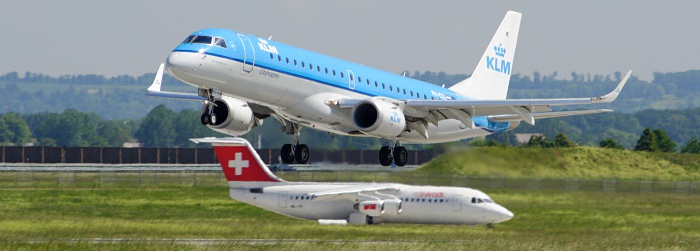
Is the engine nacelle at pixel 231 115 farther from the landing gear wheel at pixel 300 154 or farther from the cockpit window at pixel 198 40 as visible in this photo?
the cockpit window at pixel 198 40

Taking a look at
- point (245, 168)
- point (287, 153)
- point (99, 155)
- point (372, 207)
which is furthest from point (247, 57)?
point (99, 155)

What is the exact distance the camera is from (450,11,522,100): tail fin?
196ft

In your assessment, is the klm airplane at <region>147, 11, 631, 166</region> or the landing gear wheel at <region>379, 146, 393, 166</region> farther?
the landing gear wheel at <region>379, 146, 393, 166</region>

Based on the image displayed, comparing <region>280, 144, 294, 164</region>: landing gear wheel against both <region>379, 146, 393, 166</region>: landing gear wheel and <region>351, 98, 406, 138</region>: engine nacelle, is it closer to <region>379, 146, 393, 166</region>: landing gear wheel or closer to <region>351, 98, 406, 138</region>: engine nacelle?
<region>379, 146, 393, 166</region>: landing gear wheel

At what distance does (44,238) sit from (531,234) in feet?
81.2

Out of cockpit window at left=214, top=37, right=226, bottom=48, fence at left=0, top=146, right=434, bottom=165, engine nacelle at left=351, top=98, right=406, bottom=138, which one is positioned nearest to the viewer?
cockpit window at left=214, top=37, right=226, bottom=48

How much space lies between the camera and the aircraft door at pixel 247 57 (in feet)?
139

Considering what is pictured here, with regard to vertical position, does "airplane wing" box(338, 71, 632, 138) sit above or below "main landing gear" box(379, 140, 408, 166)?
above

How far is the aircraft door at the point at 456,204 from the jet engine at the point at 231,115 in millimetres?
25677

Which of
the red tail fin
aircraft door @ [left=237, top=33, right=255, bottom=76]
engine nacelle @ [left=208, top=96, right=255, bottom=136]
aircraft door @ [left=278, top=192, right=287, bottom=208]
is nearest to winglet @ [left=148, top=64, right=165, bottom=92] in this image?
engine nacelle @ [left=208, top=96, right=255, bottom=136]

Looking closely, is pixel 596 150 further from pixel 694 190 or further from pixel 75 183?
pixel 75 183

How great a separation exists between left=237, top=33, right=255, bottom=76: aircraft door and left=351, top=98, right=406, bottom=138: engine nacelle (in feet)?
16.1

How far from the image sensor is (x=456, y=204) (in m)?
70.4

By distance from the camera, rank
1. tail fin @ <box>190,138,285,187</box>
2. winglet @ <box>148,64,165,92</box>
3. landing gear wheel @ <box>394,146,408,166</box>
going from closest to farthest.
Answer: landing gear wheel @ <box>394,146,408,166</box> → winglet @ <box>148,64,165,92</box> → tail fin @ <box>190,138,285,187</box>
